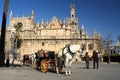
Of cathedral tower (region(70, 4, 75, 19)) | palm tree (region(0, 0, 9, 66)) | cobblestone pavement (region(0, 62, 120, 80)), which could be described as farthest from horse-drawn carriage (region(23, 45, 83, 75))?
cathedral tower (region(70, 4, 75, 19))

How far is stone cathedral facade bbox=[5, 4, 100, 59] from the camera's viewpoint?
65938mm

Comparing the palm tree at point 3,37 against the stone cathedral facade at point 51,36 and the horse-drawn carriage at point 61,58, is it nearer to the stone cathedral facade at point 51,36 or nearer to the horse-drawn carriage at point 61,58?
the horse-drawn carriage at point 61,58

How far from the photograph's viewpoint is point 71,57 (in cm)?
1336

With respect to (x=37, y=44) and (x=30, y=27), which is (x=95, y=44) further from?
(x=30, y=27)

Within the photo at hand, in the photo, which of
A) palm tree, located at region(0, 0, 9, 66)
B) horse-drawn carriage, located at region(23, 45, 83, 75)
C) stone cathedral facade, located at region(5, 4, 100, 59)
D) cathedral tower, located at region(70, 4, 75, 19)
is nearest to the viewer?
horse-drawn carriage, located at region(23, 45, 83, 75)

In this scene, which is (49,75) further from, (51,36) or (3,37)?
(51,36)

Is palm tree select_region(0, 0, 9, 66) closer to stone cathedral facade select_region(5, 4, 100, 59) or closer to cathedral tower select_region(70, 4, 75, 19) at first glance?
stone cathedral facade select_region(5, 4, 100, 59)

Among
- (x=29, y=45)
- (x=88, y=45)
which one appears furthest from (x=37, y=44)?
(x=88, y=45)

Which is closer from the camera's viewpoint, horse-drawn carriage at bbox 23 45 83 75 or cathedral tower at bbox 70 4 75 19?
horse-drawn carriage at bbox 23 45 83 75

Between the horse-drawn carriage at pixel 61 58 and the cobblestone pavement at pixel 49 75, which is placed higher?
the horse-drawn carriage at pixel 61 58

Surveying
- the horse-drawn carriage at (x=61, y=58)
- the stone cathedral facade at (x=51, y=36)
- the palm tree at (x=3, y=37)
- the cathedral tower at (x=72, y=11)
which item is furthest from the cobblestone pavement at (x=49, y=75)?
the cathedral tower at (x=72, y=11)

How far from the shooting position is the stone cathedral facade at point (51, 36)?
65.9 m

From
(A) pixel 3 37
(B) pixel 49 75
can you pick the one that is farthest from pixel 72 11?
(B) pixel 49 75

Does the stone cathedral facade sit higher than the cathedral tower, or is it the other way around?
the cathedral tower
